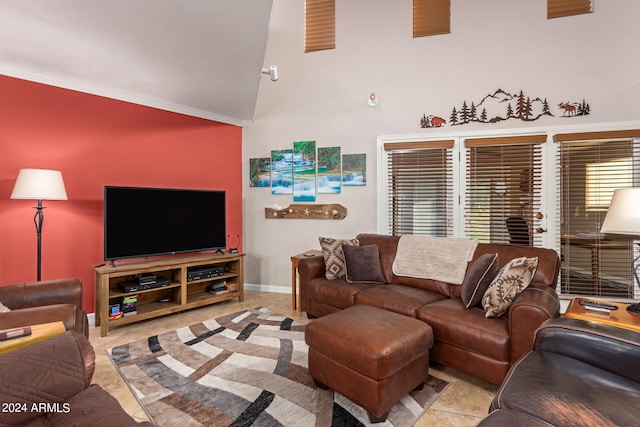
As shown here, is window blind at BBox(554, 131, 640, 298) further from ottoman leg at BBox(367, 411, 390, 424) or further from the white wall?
ottoman leg at BBox(367, 411, 390, 424)

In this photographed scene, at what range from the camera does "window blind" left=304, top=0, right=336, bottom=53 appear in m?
3.65

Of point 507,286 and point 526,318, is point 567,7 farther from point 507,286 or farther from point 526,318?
point 526,318

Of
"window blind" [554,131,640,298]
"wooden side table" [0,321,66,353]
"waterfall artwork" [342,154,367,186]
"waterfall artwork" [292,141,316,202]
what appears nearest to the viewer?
"wooden side table" [0,321,66,353]

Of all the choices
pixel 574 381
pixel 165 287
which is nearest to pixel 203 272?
pixel 165 287

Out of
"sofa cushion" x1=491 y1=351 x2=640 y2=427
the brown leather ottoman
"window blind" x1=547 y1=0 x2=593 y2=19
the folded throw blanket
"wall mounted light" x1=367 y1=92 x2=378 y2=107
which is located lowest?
the brown leather ottoman

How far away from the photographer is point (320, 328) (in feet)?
6.81

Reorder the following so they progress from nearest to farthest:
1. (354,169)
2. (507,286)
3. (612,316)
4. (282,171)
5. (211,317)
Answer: (612,316) → (507,286) → (211,317) → (354,169) → (282,171)

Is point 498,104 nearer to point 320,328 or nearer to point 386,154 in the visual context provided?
point 386,154

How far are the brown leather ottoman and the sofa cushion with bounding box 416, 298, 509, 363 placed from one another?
11.8 inches

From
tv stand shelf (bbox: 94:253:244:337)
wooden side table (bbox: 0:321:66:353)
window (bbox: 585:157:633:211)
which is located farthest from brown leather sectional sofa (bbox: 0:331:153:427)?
window (bbox: 585:157:633:211)

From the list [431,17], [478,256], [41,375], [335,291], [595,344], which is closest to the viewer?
[41,375]

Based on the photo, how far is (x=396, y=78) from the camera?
3828 mm

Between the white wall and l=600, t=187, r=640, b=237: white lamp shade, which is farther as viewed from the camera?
the white wall

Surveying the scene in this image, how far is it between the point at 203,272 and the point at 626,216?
3.66m
